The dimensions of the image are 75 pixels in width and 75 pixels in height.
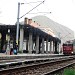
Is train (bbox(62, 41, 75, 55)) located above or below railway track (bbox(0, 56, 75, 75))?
above

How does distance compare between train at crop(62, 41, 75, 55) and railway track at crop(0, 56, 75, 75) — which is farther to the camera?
train at crop(62, 41, 75, 55)

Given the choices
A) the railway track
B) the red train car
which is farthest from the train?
the railway track

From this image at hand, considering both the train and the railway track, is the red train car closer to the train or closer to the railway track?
the train

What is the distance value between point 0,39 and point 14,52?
17.9 metres

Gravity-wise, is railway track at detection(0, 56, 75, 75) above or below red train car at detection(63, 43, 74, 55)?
below

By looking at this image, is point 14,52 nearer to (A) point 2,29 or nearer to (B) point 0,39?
(A) point 2,29

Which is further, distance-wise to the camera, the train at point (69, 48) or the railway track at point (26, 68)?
the train at point (69, 48)

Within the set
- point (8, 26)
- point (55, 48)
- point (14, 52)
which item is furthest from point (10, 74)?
point (55, 48)

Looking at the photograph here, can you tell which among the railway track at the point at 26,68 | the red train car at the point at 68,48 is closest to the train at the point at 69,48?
the red train car at the point at 68,48

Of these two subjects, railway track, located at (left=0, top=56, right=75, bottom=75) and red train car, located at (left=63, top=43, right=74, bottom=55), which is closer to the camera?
railway track, located at (left=0, top=56, right=75, bottom=75)

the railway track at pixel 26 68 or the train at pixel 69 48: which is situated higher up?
the train at pixel 69 48

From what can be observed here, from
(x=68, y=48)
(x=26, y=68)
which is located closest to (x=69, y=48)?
(x=68, y=48)

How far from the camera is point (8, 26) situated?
5653 cm

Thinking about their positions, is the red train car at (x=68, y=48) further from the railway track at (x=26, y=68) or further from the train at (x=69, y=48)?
the railway track at (x=26, y=68)
